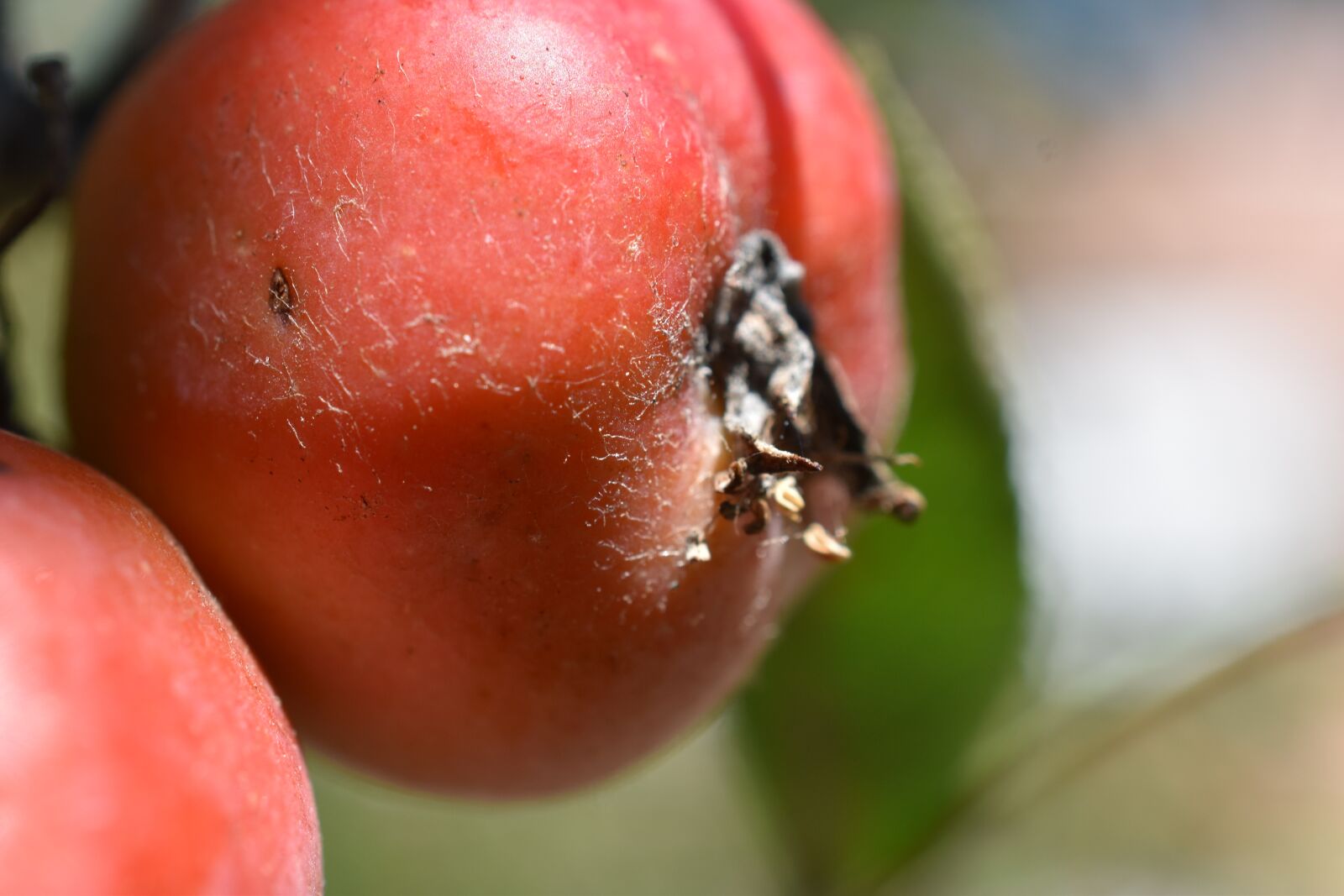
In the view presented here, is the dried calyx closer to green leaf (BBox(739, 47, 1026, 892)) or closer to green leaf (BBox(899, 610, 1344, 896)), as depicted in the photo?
green leaf (BBox(739, 47, 1026, 892))

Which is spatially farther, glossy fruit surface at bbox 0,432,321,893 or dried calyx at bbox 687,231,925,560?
dried calyx at bbox 687,231,925,560

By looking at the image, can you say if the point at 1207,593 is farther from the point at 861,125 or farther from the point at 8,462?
the point at 8,462

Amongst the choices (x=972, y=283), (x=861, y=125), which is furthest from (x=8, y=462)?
(x=972, y=283)

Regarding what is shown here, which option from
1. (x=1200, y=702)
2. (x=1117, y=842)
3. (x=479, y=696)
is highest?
(x=479, y=696)

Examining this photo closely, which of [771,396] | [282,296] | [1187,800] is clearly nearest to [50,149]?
[282,296]

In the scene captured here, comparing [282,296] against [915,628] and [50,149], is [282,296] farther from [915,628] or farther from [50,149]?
[915,628]

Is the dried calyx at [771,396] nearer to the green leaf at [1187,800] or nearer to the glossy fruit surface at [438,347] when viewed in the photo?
the glossy fruit surface at [438,347]

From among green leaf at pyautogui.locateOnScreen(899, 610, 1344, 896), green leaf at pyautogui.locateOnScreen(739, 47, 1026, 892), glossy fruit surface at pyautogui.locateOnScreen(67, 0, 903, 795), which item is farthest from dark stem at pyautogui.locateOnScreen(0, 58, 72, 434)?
green leaf at pyautogui.locateOnScreen(899, 610, 1344, 896)
